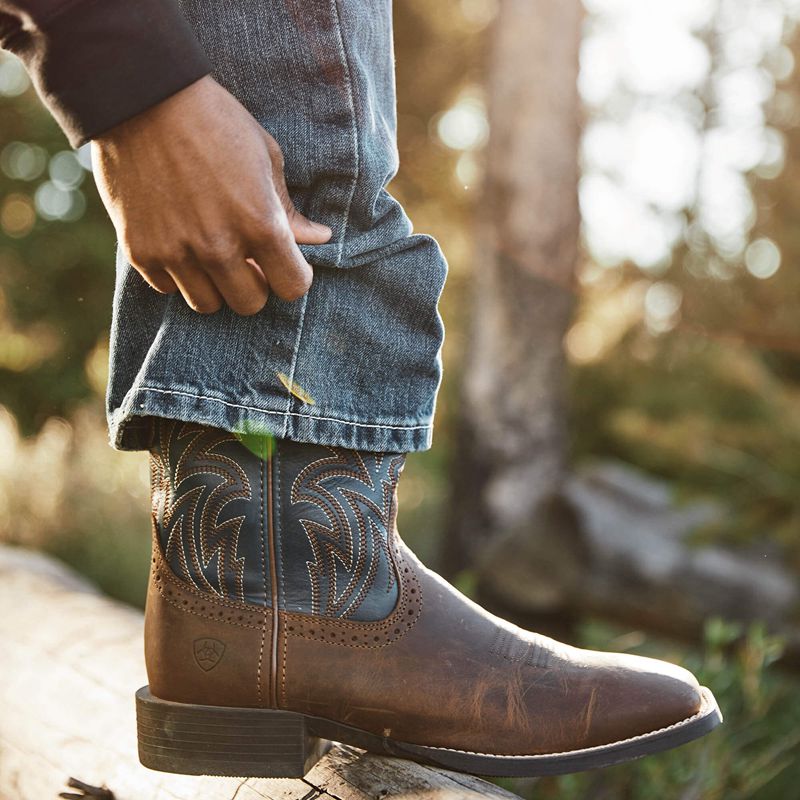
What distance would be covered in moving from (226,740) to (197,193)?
2.44 feet

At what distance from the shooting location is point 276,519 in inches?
46.1

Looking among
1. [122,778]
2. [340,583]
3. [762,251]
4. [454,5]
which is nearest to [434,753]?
[340,583]

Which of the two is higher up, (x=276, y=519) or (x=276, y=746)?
(x=276, y=519)

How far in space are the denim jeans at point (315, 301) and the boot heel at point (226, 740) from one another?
1.26ft

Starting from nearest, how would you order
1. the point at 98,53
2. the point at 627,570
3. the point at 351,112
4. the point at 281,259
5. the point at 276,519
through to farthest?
the point at 98,53, the point at 281,259, the point at 351,112, the point at 276,519, the point at 627,570

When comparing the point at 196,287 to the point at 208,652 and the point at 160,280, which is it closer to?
the point at 160,280

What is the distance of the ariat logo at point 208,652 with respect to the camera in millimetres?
1195

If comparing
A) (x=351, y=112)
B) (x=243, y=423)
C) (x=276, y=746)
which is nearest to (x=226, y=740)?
(x=276, y=746)

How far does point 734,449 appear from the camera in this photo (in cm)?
291

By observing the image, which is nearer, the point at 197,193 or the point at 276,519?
the point at 197,193

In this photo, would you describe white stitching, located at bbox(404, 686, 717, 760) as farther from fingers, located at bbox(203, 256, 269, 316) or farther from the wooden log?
fingers, located at bbox(203, 256, 269, 316)

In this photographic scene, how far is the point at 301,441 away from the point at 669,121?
1285 centimetres

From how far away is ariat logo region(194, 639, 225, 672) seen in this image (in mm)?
1195

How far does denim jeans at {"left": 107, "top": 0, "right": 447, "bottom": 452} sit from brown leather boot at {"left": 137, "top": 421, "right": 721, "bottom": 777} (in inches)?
3.8
